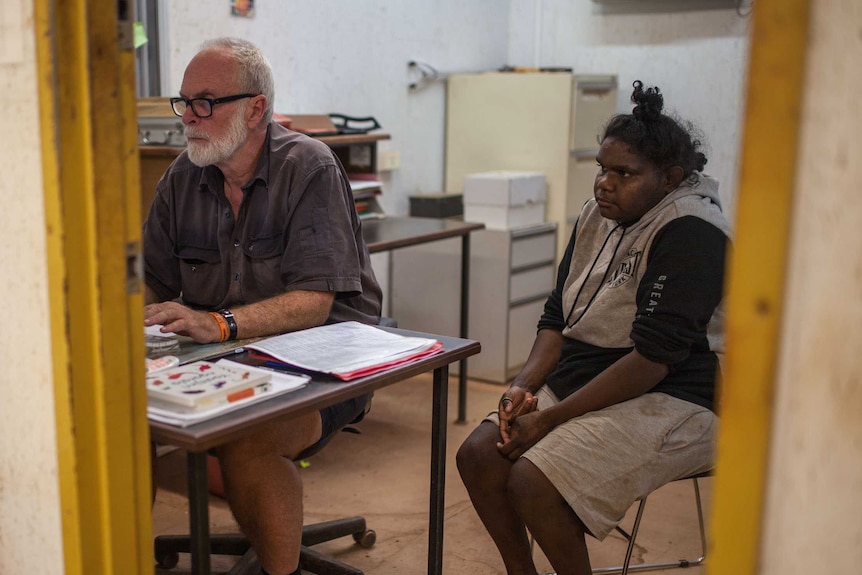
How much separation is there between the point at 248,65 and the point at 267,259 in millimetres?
483

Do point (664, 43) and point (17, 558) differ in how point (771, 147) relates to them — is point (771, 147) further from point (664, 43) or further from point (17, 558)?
point (664, 43)

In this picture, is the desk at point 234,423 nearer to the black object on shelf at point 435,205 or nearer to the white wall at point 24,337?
the white wall at point 24,337

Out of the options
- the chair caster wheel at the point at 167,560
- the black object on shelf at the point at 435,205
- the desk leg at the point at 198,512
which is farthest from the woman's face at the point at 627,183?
the black object on shelf at the point at 435,205

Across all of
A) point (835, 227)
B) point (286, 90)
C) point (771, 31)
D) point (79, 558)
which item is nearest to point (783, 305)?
point (835, 227)

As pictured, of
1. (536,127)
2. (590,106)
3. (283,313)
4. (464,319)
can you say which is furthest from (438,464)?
(590,106)

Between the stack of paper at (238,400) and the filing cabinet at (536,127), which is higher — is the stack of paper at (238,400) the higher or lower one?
the lower one

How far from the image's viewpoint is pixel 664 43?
485 centimetres

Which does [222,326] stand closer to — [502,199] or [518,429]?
[518,429]

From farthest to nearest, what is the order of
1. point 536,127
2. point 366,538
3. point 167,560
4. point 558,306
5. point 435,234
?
1. point 536,127
2. point 435,234
3. point 366,538
4. point 167,560
5. point 558,306

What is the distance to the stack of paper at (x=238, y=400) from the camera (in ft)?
4.80

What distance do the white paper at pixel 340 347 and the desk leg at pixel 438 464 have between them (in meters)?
0.11

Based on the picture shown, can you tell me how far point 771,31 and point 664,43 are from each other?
413 centimetres

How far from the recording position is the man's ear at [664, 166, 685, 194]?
2.12 meters

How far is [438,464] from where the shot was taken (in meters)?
2.03
